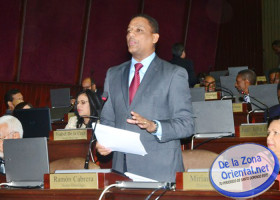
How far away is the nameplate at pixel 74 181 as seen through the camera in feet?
7.70

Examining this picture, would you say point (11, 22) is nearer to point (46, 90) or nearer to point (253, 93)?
point (46, 90)

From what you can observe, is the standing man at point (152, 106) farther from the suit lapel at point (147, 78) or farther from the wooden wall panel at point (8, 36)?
the wooden wall panel at point (8, 36)

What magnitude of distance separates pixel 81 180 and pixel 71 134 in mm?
2193

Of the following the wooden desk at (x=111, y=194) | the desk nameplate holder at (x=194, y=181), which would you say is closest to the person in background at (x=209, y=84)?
the wooden desk at (x=111, y=194)

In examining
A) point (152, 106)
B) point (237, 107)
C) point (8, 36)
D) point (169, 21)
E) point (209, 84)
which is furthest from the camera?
point (169, 21)

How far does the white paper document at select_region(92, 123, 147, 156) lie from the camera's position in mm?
2329

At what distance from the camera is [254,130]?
4.13m

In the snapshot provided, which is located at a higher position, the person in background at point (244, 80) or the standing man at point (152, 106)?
the person in background at point (244, 80)

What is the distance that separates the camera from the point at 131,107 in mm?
2662

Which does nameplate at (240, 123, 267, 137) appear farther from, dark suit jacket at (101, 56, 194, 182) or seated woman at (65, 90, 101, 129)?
seated woman at (65, 90, 101, 129)

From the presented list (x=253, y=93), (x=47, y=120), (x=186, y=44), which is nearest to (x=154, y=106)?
(x=47, y=120)

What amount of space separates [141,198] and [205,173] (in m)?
0.30

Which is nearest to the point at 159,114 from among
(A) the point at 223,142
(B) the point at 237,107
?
(A) the point at 223,142

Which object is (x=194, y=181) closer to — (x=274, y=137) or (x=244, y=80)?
(x=274, y=137)
